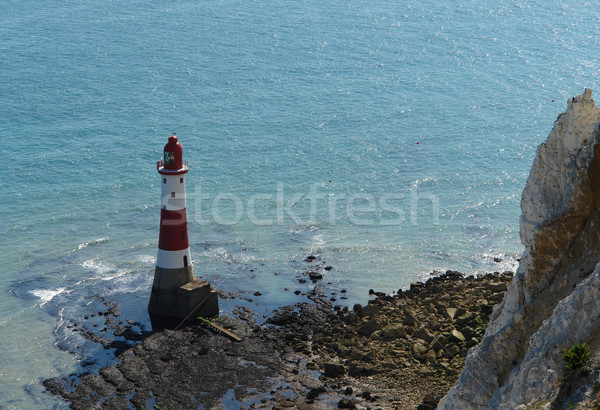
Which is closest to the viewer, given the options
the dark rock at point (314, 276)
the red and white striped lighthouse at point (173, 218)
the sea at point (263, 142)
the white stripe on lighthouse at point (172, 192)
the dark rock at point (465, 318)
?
A: the dark rock at point (465, 318)

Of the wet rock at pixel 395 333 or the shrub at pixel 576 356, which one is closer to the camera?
the shrub at pixel 576 356

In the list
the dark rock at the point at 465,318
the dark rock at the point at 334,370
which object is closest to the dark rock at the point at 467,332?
the dark rock at the point at 465,318

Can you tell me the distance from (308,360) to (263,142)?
3601cm

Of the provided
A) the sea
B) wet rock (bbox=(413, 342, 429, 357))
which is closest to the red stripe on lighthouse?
the sea

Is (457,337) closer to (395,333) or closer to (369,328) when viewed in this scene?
(395,333)

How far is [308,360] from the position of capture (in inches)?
1241

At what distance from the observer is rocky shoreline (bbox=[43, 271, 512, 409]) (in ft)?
94.3

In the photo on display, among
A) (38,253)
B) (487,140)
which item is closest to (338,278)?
(38,253)

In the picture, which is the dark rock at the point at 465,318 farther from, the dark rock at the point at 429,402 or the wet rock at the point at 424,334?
the dark rock at the point at 429,402

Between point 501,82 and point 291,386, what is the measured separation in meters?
59.6

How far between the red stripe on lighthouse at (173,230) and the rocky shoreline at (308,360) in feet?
12.3

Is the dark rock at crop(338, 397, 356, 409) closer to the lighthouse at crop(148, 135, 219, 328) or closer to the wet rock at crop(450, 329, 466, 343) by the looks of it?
the wet rock at crop(450, 329, 466, 343)

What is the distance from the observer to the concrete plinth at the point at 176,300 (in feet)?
115

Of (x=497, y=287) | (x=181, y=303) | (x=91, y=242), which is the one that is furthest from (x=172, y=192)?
(x=497, y=287)
